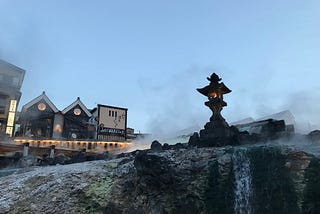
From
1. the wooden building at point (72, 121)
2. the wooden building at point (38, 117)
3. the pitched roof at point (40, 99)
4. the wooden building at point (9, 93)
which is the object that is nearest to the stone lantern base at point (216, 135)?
the wooden building at point (72, 121)

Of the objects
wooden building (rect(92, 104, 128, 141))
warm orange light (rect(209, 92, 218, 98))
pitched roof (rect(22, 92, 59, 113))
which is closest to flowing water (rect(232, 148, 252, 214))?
warm orange light (rect(209, 92, 218, 98))

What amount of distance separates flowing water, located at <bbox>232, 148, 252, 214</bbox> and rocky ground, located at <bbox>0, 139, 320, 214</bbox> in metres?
0.04

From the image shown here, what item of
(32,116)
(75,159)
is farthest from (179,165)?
(32,116)

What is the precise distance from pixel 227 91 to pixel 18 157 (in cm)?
1720

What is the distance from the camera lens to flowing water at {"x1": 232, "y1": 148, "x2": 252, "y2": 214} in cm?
1173

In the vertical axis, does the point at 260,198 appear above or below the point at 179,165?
below

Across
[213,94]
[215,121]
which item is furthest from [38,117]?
[215,121]

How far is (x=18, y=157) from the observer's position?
2441cm

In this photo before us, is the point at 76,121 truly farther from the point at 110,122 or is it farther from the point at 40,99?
the point at 40,99

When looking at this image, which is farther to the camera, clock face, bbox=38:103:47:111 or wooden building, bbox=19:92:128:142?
clock face, bbox=38:103:47:111

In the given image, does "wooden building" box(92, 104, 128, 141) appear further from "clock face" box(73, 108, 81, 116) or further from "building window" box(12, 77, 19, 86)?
"building window" box(12, 77, 19, 86)

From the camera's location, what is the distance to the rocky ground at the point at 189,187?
11.3m

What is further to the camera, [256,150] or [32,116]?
[32,116]

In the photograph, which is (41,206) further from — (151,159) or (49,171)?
(151,159)
